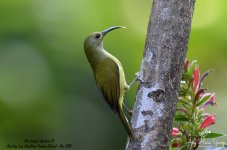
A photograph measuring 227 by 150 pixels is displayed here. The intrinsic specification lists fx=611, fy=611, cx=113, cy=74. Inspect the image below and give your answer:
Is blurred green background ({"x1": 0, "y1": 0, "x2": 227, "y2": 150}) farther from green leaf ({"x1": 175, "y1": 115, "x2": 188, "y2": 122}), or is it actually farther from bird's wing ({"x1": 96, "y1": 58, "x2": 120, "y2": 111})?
green leaf ({"x1": 175, "y1": 115, "x2": 188, "y2": 122})

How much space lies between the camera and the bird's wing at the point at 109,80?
620cm

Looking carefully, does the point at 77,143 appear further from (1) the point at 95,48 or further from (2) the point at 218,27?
(2) the point at 218,27

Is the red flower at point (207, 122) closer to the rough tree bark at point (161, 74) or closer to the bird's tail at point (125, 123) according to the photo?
the rough tree bark at point (161, 74)

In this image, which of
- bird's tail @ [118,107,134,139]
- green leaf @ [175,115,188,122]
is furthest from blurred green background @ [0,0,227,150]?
green leaf @ [175,115,188,122]

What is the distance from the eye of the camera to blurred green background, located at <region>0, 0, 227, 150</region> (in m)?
6.51

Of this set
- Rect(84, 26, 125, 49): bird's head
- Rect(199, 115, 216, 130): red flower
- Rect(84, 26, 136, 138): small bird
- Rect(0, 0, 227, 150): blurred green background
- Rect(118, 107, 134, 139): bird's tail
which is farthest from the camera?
Rect(84, 26, 125, 49): bird's head

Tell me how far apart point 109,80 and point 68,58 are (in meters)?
0.92

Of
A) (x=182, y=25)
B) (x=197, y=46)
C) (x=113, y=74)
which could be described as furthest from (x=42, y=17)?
(x=182, y=25)

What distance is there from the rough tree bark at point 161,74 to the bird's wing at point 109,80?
153cm

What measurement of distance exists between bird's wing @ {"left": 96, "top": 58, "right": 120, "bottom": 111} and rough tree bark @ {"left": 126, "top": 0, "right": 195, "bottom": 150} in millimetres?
1534

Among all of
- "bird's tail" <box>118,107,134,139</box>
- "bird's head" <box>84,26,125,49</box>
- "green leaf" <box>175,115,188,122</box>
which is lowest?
"bird's tail" <box>118,107,134,139</box>

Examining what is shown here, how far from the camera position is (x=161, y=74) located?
14.7 feet

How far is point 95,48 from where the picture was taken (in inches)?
278

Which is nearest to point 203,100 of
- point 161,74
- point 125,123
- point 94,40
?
point 161,74
